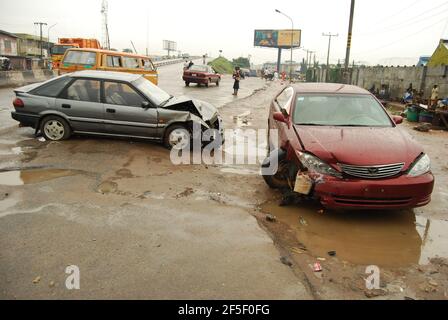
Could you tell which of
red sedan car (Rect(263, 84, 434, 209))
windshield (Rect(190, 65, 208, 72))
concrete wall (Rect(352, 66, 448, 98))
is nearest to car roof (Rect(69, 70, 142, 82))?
red sedan car (Rect(263, 84, 434, 209))

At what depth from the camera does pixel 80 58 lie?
13.5 metres

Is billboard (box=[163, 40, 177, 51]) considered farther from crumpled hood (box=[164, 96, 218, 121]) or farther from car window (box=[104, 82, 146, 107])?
car window (box=[104, 82, 146, 107])

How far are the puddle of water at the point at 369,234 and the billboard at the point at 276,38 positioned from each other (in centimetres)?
7730

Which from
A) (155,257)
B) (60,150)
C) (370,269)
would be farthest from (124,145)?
(370,269)

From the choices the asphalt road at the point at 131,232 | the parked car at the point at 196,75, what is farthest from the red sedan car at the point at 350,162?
the parked car at the point at 196,75

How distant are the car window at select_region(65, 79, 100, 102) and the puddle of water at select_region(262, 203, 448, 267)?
4.24 m

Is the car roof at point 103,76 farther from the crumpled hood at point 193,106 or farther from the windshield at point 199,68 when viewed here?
the windshield at point 199,68

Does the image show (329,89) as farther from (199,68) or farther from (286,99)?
(199,68)

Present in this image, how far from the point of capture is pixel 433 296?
312cm

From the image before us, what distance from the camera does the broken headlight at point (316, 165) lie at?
14.5 feet

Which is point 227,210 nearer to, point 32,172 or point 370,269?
point 370,269

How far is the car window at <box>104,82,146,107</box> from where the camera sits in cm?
727

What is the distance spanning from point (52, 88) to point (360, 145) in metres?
5.87
